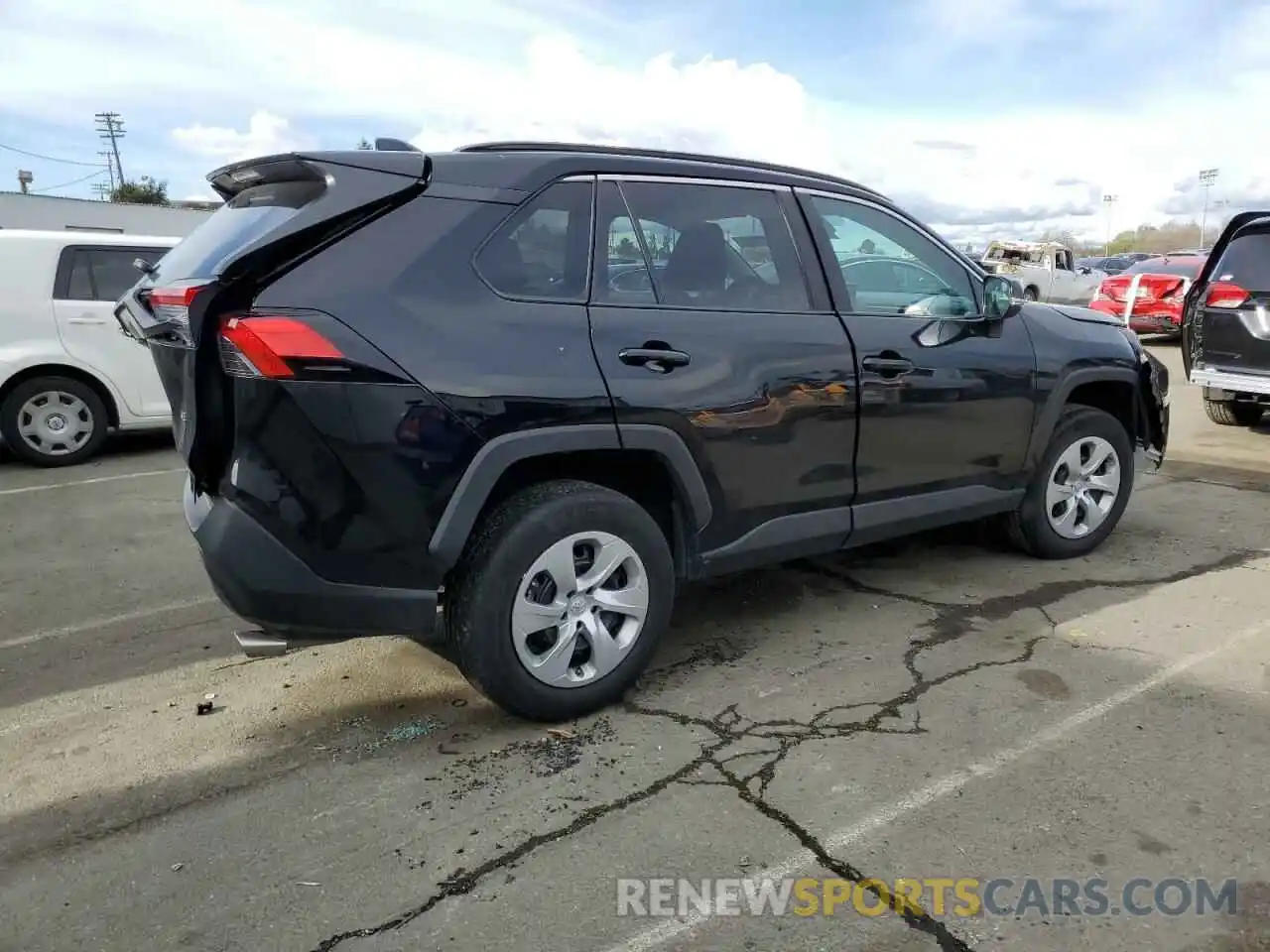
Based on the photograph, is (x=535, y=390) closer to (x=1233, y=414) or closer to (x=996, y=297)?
(x=996, y=297)

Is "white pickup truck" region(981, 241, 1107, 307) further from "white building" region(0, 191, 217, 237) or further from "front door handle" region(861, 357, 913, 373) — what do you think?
"white building" region(0, 191, 217, 237)

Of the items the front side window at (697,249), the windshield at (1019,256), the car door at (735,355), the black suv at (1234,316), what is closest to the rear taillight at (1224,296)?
the black suv at (1234,316)

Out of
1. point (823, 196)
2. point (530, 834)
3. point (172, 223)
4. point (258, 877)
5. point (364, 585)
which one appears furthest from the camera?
point (172, 223)

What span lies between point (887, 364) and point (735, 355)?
2.64 ft

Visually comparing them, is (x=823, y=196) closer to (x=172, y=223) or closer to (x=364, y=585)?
(x=364, y=585)

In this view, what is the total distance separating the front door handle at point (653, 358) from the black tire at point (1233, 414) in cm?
739

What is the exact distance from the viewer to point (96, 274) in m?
7.58

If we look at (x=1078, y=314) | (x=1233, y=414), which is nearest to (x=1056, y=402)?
(x=1078, y=314)

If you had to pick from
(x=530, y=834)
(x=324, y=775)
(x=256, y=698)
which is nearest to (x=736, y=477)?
(x=530, y=834)

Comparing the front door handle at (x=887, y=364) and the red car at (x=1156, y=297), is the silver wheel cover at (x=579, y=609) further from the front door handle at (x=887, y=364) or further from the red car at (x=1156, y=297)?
the red car at (x=1156, y=297)

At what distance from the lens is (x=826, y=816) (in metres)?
2.70

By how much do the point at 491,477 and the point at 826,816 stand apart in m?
1.39

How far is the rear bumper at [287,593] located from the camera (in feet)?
9.18

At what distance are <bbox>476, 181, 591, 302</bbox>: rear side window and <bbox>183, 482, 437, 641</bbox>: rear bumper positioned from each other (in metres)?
1.02
